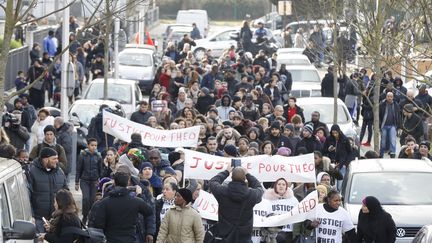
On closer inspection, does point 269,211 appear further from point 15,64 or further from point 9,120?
point 15,64

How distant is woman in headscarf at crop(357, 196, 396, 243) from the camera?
53.9 feet

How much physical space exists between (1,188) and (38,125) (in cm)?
1185

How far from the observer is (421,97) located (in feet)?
106

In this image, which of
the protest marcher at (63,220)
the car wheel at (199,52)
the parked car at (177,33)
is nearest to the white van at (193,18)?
the parked car at (177,33)

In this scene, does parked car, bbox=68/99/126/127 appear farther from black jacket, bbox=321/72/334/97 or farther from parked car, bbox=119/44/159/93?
parked car, bbox=119/44/159/93

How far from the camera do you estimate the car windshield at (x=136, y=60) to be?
44.6 meters

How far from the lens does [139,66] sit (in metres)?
44.5

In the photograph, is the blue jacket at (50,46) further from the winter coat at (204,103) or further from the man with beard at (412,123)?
the man with beard at (412,123)

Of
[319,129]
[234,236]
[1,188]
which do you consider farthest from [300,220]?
[319,129]

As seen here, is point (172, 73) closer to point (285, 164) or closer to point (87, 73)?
point (87, 73)

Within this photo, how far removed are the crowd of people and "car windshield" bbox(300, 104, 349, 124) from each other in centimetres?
85

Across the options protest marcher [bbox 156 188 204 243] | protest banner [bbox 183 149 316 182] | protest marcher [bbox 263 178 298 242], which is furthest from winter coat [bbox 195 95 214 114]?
protest marcher [bbox 156 188 204 243]

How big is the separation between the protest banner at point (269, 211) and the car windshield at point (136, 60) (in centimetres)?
2702

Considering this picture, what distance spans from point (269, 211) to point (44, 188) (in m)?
2.87
